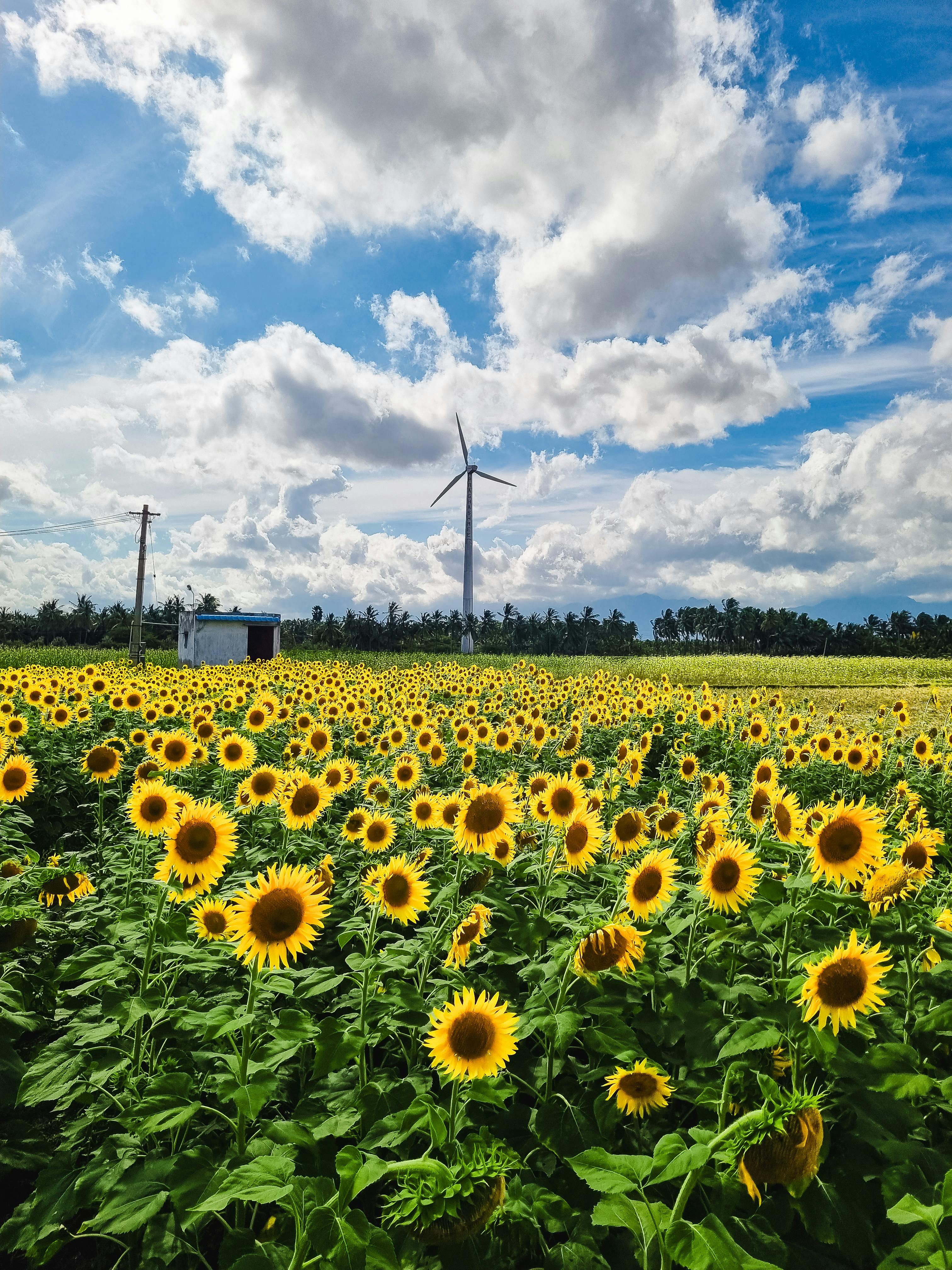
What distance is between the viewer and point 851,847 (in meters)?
2.96

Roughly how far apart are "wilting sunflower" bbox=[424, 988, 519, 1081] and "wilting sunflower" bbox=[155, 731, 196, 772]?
185 inches

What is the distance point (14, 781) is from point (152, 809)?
Result: 7.93 feet

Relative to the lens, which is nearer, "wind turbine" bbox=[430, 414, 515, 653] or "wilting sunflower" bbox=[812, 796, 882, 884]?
"wilting sunflower" bbox=[812, 796, 882, 884]

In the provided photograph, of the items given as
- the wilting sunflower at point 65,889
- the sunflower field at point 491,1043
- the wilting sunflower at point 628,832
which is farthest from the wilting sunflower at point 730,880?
the wilting sunflower at point 65,889

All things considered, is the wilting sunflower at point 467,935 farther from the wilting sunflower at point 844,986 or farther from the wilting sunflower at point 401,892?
the wilting sunflower at point 844,986

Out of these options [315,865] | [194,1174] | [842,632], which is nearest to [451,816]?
[315,865]

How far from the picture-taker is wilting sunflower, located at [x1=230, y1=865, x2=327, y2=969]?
273 cm

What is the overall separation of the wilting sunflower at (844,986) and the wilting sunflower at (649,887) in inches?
27.3

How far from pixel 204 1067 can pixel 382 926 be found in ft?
4.20

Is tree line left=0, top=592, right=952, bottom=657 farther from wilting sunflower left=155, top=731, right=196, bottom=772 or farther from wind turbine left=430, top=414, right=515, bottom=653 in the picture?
wilting sunflower left=155, top=731, right=196, bottom=772

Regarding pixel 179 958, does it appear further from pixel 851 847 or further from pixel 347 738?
pixel 347 738

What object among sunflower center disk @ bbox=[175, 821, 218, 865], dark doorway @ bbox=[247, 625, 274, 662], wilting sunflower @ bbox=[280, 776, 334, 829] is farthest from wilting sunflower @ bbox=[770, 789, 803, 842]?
dark doorway @ bbox=[247, 625, 274, 662]

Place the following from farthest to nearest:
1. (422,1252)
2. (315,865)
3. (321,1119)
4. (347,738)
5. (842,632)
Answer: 1. (842,632)
2. (347,738)
3. (315,865)
4. (321,1119)
5. (422,1252)

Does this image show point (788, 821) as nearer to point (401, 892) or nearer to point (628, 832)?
point (628, 832)
